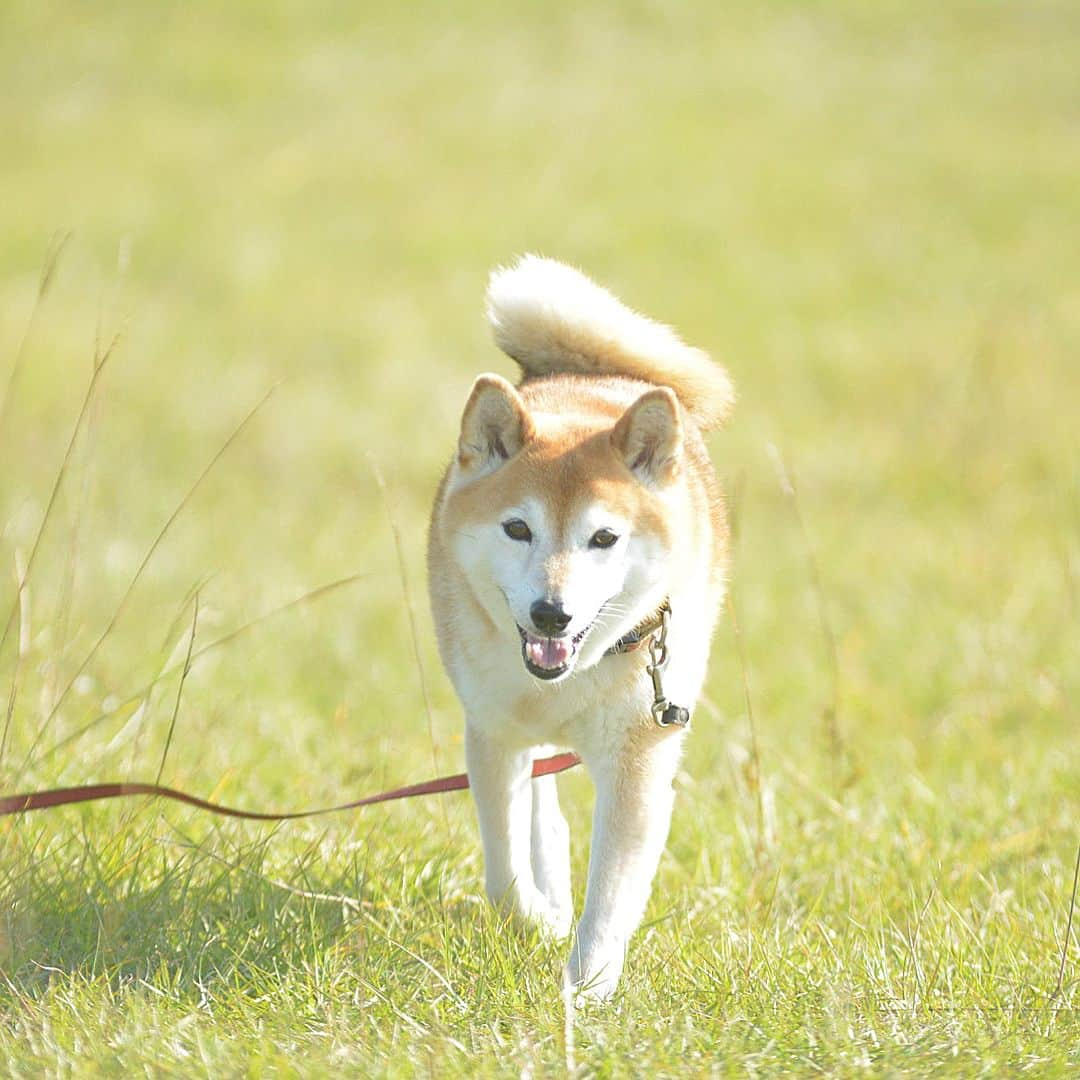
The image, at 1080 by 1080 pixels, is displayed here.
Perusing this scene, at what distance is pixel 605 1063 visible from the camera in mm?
2711

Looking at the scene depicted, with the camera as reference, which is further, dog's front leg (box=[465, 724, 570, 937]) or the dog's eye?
dog's front leg (box=[465, 724, 570, 937])

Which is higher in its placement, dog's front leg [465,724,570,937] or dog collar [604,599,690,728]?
→ dog collar [604,599,690,728]

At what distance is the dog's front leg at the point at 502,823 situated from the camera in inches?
139

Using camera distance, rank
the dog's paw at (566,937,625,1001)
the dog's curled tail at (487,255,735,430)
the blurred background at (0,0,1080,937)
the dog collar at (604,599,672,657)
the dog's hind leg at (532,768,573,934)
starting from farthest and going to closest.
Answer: the blurred background at (0,0,1080,937) < the dog's curled tail at (487,255,735,430) < the dog's hind leg at (532,768,573,934) < the dog collar at (604,599,672,657) < the dog's paw at (566,937,625,1001)

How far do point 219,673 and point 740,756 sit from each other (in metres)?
2.09

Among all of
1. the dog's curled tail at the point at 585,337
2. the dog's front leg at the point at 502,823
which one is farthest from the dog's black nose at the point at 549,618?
the dog's curled tail at the point at 585,337

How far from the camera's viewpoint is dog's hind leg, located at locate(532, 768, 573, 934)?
385 centimetres

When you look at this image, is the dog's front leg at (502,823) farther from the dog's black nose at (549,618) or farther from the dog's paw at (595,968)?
the dog's black nose at (549,618)

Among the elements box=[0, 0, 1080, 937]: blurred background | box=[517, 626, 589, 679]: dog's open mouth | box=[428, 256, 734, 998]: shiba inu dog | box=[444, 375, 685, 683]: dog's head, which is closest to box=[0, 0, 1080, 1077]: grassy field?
box=[0, 0, 1080, 937]: blurred background

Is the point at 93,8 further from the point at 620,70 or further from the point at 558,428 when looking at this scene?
the point at 558,428

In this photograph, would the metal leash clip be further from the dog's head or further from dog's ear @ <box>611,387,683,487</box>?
dog's ear @ <box>611,387,683,487</box>

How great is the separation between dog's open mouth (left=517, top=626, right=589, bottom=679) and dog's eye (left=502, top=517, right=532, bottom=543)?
0.25 metres

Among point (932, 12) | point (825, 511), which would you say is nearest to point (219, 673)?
point (825, 511)

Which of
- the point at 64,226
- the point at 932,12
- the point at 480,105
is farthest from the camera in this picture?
the point at 932,12
